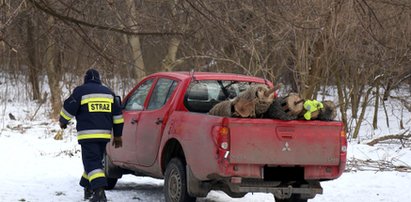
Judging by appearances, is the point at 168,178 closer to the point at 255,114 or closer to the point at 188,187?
the point at 188,187

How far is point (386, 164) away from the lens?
12.6 metres

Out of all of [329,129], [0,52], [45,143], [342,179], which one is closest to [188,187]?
[329,129]

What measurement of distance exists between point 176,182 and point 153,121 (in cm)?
105

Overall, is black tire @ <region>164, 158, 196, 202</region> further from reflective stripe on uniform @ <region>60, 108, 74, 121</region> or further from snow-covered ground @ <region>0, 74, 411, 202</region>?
reflective stripe on uniform @ <region>60, 108, 74, 121</region>

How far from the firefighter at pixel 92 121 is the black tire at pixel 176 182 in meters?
0.88

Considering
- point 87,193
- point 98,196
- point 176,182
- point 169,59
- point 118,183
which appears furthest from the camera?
point 169,59

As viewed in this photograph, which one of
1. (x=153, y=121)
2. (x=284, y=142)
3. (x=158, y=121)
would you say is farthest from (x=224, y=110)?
(x=153, y=121)

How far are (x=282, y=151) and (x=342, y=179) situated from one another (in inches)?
161

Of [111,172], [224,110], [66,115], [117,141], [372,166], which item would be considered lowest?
[372,166]

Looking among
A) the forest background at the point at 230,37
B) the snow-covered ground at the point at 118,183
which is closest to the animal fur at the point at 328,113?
the forest background at the point at 230,37

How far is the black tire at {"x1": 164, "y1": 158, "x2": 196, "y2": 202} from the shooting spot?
7.98 meters

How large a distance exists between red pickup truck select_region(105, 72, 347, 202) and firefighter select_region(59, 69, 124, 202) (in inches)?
22.9

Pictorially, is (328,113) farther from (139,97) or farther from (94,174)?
(139,97)

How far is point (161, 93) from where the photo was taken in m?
9.16
